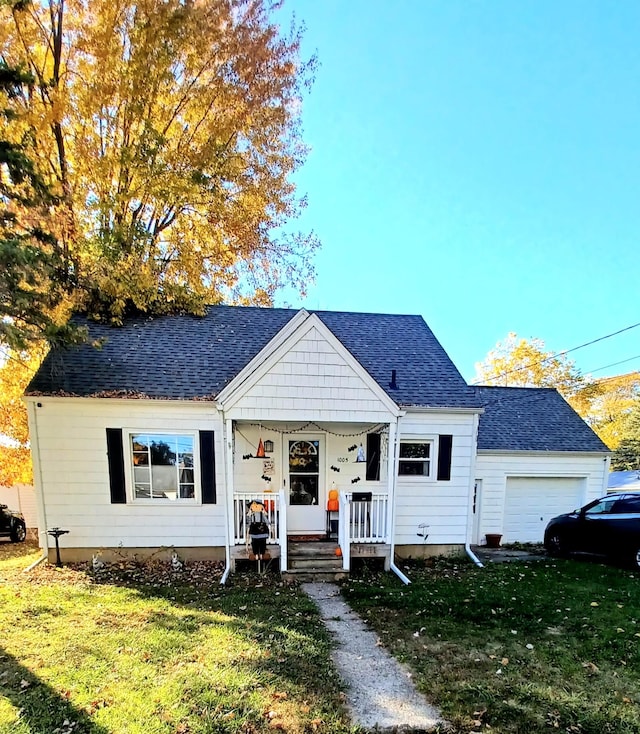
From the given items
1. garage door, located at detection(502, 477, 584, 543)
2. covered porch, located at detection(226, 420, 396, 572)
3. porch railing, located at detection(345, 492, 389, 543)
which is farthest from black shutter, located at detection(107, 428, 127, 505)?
garage door, located at detection(502, 477, 584, 543)

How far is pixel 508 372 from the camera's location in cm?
2364

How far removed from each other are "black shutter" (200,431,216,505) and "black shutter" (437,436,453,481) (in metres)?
5.09

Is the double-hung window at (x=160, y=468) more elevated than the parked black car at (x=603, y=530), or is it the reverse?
the double-hung window at (x=160, y=468)

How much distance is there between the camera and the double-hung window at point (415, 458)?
30.1 feet

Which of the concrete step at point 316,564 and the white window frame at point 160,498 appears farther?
the white window frame at point 160,498

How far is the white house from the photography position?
8.11 meters

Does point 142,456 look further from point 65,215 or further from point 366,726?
point 366,726

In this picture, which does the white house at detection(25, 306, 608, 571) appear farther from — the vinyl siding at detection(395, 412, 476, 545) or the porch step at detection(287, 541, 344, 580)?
the porch step at detection(287, 541, 344, 580)

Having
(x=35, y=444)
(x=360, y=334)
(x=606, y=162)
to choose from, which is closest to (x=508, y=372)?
(x=606, y=162)

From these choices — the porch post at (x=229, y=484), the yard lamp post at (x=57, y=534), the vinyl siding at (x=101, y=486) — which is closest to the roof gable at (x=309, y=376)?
the porch post at (x=229, y=484)

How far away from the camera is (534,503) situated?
1213 cm

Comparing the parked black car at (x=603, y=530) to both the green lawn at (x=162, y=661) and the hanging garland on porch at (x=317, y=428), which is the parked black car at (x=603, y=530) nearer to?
the hanging garland on porch at (x=317, y=428)

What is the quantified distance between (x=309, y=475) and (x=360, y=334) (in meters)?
4.20

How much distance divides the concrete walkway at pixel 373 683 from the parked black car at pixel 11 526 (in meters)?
12.0
